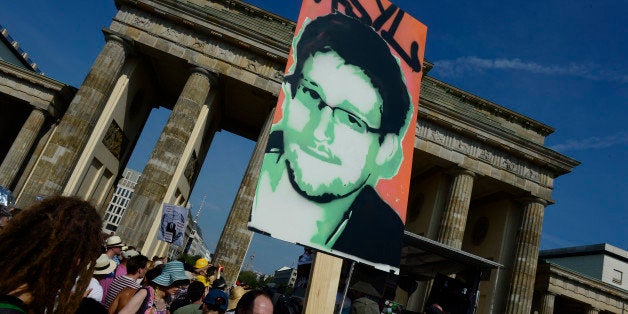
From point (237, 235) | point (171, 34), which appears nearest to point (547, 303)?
point (237, 235)

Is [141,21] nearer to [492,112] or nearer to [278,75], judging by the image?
[278,75]

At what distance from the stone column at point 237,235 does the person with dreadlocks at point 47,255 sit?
1466 cm

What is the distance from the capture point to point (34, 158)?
21.3m

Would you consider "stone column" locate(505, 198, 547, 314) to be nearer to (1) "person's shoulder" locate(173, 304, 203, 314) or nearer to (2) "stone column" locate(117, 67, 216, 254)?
(2) "stone column" locate(117, 67, 216, 254)

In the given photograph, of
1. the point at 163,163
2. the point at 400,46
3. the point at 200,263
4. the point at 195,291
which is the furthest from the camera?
the point at 163,163

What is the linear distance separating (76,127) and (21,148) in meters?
5.58

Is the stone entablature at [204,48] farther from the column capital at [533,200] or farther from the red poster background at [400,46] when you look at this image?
the red poster background at [400,46]

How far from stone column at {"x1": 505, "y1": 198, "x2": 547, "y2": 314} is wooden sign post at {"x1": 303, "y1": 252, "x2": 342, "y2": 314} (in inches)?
784

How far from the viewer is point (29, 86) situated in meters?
21.6

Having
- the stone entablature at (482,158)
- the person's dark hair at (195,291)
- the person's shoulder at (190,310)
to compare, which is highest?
the stone entablature at (482,158)

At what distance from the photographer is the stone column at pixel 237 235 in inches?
→ 667

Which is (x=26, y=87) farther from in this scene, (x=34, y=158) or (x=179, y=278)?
(x=179, y=278)

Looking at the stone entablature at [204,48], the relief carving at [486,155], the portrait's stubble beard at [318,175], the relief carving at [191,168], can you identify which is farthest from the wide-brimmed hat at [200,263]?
the relief carving at [486,155]

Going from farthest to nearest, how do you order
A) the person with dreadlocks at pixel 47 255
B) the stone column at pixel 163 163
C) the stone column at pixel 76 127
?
the stone column at pixel 163 163 < the stone column at pixel 76 127 < the person with dreadlocks at pixel 47 255
